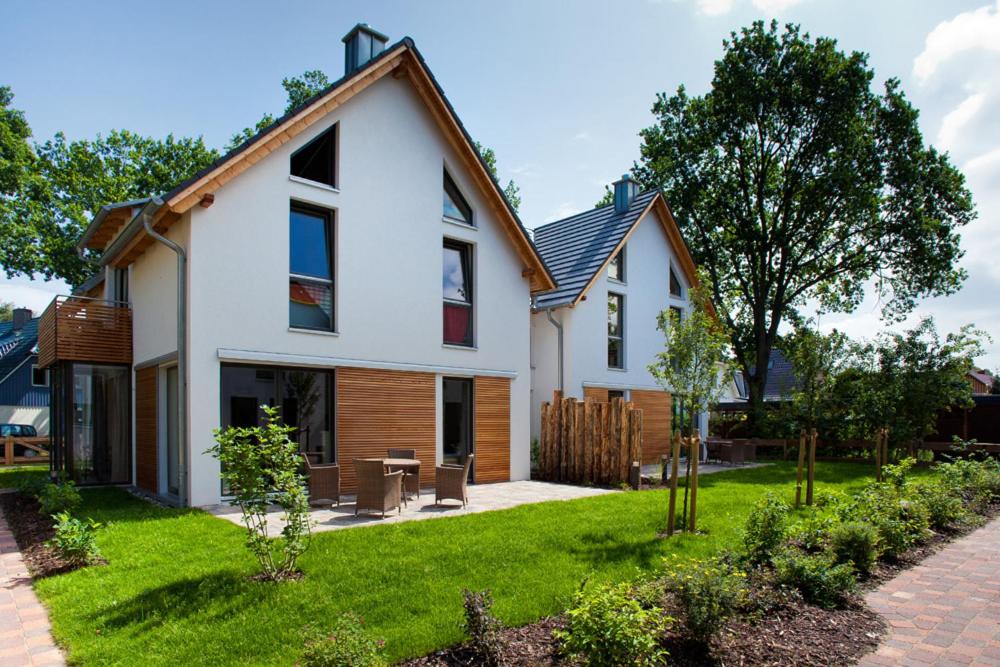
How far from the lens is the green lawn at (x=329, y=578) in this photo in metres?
4.91

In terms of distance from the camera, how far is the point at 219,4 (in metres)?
12.4

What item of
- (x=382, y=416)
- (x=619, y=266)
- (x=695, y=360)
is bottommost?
(x=382, y=416)

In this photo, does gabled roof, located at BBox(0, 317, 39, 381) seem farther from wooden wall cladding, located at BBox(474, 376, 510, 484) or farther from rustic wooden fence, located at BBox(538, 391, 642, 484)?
rustic wooden fence, located at BBox(538, 391, 642, 484)

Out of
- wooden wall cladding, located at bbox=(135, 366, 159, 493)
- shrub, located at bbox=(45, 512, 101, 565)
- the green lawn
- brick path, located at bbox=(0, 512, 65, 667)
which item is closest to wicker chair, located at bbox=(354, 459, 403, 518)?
the green lawn

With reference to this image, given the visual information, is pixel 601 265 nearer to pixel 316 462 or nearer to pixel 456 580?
pixel 316 462

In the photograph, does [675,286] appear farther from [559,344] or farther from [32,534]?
[32,534]

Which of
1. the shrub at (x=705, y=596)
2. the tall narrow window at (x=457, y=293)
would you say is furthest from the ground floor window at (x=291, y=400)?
the shrub at (x=705, y=596)

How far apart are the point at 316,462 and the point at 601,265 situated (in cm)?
979

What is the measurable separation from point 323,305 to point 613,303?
10.2 meters

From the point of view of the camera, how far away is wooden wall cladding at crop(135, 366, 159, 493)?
12109mm

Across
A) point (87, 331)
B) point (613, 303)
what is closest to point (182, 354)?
point (87, 331)

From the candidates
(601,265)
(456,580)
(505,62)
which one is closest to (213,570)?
(456,580)

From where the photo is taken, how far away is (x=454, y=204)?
46.4 feet

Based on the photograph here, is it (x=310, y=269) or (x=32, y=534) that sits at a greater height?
(x=310, y=269)
